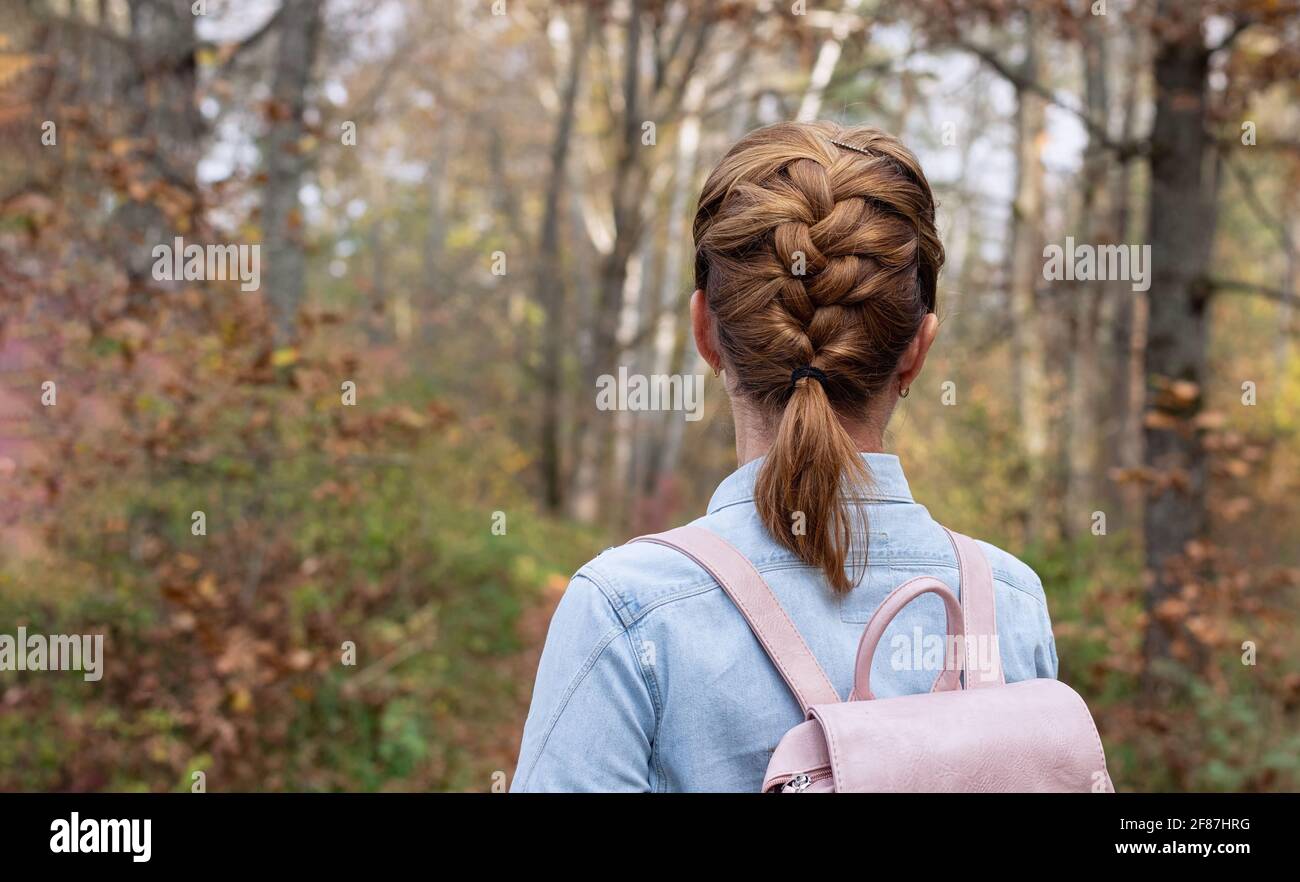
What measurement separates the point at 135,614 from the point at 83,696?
1.73ft

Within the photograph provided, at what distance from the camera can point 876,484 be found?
1.73 m

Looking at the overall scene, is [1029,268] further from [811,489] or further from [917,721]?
[917,721]

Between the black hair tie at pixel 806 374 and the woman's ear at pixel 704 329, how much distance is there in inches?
5.5

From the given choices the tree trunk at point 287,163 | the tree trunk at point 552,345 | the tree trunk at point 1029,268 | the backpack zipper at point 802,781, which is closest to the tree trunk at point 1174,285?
the tree trunk at point 1029,268

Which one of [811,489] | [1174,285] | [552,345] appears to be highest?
[552,345]

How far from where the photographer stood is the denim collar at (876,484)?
1697 mm

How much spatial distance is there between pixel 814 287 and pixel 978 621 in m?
0.54

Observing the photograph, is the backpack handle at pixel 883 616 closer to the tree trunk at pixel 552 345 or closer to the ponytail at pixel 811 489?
the ponytail at pixel 811 489

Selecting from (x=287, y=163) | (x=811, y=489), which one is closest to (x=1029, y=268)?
(x=287, y=163)

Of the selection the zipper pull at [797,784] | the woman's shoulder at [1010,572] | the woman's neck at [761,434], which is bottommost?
the zipper pull at [797,784]

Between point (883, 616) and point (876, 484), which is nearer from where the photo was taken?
point (883, 616)

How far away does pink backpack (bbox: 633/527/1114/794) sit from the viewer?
58.2 inches

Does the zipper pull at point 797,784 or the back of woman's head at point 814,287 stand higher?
the back of woman's head at point 814,287
